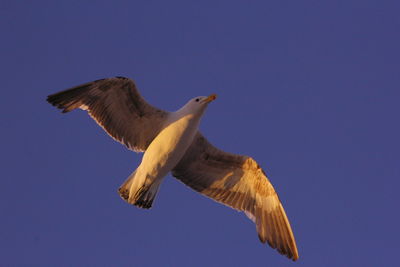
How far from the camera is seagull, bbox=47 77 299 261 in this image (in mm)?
10727

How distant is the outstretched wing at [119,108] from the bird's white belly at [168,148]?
1.44 feet

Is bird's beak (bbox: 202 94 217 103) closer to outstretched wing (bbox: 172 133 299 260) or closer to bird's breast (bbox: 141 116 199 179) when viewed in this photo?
bird's breast (bbox: 141 116 199 179)

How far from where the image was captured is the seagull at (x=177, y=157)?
10.7 m

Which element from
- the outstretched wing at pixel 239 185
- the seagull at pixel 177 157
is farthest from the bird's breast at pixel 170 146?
the outstretched wing at pixel 239 185

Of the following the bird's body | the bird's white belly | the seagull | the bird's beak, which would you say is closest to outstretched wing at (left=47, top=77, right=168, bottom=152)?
the seagull

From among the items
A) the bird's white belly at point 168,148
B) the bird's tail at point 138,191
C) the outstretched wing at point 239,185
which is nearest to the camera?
the bird's white belly at point 168,148

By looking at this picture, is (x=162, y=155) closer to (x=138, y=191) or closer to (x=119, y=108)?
(x=138, y=191)

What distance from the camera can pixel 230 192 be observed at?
11.8m

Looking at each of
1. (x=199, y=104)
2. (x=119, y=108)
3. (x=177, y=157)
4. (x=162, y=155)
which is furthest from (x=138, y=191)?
(x=199, y=104)

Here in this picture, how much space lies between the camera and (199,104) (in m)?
10.9

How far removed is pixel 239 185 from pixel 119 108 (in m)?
2.83

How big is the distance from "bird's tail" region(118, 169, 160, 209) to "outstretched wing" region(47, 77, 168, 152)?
739mm

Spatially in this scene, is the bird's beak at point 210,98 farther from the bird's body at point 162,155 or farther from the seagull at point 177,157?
the bird's body at point 162,155

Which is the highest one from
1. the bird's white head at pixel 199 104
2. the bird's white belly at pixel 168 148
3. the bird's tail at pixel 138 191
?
the bird's white head at pixel 199 104
